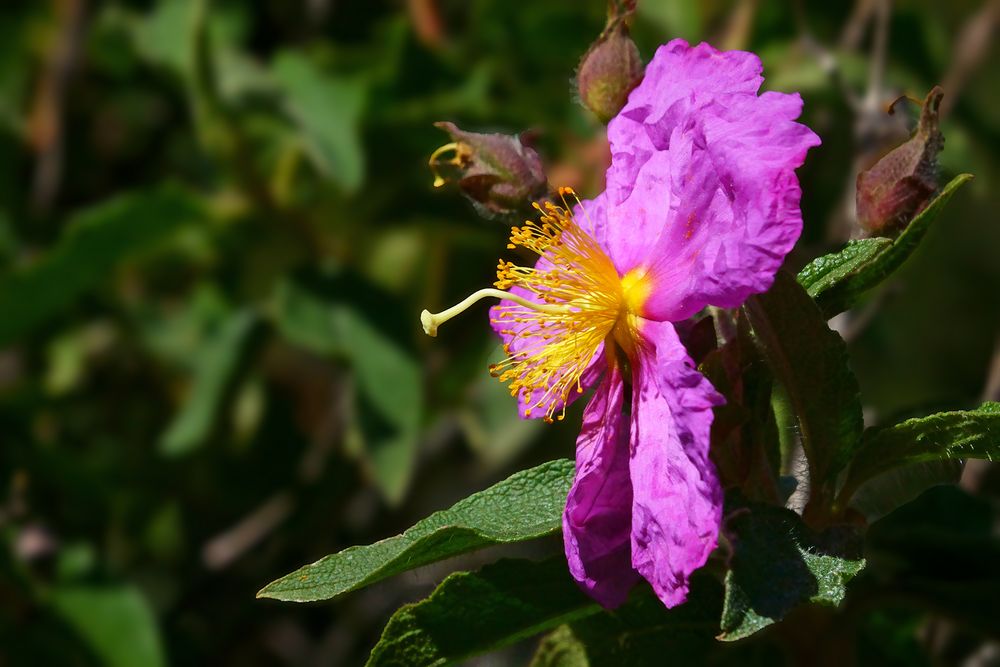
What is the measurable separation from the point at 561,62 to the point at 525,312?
55.2 inches

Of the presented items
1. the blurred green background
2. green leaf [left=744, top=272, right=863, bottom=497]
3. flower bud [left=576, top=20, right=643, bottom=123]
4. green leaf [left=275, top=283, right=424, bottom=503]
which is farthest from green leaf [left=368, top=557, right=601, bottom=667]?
green leaf [left=275, top=283, right=424, bottom=503]

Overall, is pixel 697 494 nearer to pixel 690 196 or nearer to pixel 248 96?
pixel 690 196

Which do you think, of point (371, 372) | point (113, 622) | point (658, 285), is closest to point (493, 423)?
point (371, 372)

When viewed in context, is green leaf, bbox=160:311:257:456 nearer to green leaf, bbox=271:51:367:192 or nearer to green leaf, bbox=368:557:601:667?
green leaf, bbox=271:51:367:192

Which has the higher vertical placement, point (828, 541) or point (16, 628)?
point (828, 541)

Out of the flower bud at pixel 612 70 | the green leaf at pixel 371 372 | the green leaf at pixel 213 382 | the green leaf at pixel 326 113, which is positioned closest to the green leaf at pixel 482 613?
the flower bud at pixel 612 70

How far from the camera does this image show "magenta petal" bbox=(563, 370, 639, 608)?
117 centimetres

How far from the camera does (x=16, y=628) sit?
7.88 feet

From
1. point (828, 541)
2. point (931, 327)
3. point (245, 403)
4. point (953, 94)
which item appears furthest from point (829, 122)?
point (828, 541)

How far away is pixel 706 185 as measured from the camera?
118 cm

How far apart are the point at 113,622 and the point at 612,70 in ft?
5.17

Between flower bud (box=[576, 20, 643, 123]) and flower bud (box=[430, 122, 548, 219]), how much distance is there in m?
0.10

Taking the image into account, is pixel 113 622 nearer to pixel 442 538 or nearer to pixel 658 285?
pixel 442 538

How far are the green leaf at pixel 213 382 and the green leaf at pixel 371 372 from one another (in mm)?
96
